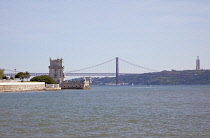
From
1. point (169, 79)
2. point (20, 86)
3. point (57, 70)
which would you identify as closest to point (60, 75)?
point (57, 70)

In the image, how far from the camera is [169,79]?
530ft

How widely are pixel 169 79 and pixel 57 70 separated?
259ft

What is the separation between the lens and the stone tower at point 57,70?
3580 inches

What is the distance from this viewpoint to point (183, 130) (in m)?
16.7

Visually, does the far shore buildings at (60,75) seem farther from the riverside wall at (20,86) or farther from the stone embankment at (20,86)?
the riverside wall at (20,86)

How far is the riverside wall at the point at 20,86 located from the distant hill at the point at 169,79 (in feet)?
190

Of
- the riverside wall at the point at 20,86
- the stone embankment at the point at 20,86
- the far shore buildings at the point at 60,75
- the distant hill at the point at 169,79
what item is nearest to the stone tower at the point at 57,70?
the far shore buildings at the point at 60,75

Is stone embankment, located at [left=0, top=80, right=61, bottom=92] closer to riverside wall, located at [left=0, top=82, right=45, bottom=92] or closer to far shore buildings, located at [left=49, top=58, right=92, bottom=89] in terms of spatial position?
riverside wall, located at [left=0, top=82, right=45, bottom=92]

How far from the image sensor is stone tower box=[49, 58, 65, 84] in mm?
90925

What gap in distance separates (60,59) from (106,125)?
243ft

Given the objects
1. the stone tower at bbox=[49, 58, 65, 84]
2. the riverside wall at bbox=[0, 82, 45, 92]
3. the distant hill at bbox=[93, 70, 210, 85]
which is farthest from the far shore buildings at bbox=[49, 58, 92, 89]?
the distant hill at bbox=[93, 70, 210, 85]

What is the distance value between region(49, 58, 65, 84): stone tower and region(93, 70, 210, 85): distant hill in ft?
132

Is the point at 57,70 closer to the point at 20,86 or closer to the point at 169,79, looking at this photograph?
the point at 20,86

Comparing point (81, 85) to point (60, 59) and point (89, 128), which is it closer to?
point (60, 59)
